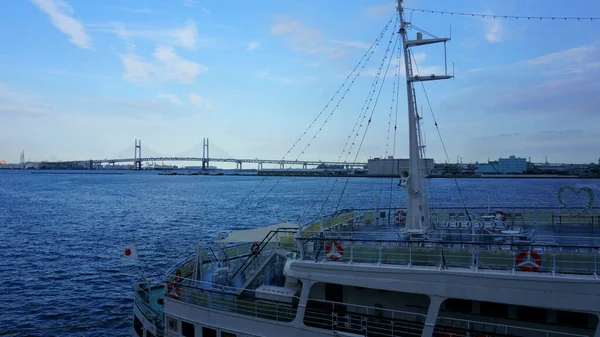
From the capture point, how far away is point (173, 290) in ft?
45.4

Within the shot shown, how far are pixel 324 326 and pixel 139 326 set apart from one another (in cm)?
862

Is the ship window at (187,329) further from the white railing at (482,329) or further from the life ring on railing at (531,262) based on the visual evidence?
the life ring on railing at (531,262)

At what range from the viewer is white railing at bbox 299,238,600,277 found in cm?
962

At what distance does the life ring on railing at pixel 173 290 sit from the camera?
1366 cm

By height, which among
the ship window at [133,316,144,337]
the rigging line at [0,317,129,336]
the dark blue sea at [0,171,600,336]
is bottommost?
the rigging line at [0,317,129,336]

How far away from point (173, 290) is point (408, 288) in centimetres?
772

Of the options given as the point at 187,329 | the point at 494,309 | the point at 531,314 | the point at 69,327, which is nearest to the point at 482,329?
the point at 494,309

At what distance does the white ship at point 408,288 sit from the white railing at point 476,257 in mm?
26

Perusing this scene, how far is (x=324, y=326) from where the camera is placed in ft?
38.3

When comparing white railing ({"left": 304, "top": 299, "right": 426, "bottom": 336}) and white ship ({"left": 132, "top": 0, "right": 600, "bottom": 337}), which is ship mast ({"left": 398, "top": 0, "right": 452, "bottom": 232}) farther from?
white railing ({"left": 304, "top": 299, "right": 426, "bottom": 336})

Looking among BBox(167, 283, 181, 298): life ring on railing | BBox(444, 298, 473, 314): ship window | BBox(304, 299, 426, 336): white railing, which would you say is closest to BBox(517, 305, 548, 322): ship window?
BBox(444, 298, 473, 314): ship window

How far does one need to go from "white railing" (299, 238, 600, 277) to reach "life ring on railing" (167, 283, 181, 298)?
4.56 metres

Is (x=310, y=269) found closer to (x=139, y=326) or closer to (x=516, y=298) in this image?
(x=516, y=298)

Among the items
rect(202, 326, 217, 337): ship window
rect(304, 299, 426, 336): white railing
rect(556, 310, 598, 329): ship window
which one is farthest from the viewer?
rect(202, 326, 217, 337): ship window
